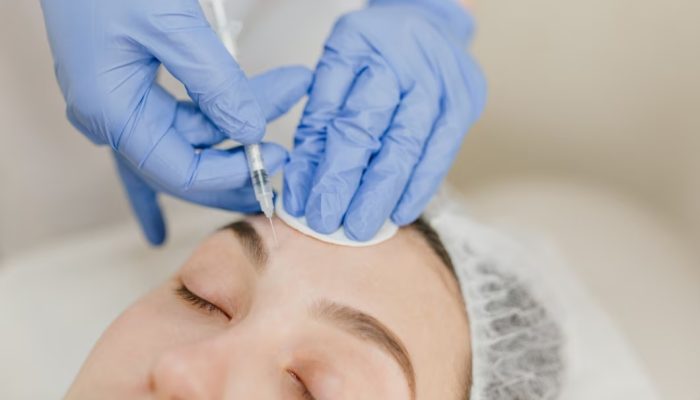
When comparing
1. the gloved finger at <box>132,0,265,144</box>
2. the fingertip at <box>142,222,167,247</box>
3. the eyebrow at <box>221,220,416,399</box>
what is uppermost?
the gloved finger at <box>132,0,265,144</box>

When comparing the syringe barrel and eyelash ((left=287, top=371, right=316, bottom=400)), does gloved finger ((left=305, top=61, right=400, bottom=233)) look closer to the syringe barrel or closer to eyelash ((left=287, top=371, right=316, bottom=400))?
the syringe barrel

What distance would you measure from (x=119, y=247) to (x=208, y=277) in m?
0.66

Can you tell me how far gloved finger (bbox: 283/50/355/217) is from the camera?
3.67ft

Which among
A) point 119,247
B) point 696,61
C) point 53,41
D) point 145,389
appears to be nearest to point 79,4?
point 53,41

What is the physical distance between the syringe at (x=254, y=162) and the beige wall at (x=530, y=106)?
1.46 feet

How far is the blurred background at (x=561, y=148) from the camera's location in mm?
1501

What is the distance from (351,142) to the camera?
1123 millimetres

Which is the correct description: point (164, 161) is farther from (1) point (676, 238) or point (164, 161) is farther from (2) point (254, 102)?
(1) point (676, 238)

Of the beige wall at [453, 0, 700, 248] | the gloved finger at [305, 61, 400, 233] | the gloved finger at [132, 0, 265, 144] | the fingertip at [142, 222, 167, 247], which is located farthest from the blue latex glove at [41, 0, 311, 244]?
the beige wall at [453, 0, 700, 248]

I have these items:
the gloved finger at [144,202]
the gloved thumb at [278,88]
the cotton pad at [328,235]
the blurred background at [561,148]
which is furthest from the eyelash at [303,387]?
the blurred background at [561,148]

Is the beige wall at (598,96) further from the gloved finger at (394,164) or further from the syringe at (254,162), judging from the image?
the syringe at (254,162)

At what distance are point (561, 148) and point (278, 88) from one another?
3.35 feet

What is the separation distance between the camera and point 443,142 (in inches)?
47.1

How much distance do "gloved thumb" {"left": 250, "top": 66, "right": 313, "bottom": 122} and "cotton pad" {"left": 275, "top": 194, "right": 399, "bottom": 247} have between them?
6.0 inches
